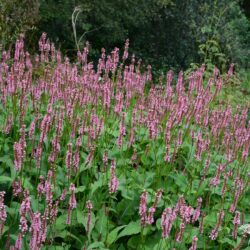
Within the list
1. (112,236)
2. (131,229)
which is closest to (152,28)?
(131,229)

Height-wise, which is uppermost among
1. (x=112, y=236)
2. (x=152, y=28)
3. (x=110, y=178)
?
(x=152, y=28)

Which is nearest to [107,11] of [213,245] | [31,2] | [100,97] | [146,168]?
[31,2]

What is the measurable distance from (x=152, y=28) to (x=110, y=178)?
35.9ft

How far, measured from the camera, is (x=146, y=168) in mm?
4285

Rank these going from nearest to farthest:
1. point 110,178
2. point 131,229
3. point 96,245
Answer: point 96,245 < point 110,178 < point 131,229

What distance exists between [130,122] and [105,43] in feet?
29.0

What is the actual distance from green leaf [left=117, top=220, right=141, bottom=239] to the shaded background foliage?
8.20 metres

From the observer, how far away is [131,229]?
11.1 ft

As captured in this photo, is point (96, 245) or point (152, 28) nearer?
point (96, 245)

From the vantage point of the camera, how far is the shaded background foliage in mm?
11974

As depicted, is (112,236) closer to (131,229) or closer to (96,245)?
(131,229)

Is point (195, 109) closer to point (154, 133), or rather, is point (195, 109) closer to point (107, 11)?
point (154, 133)

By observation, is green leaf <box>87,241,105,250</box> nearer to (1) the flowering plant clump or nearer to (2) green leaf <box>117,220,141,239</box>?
(1) the flowering plant clump

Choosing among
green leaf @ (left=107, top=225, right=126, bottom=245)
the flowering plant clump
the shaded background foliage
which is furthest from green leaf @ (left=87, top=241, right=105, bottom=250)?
the shaded background foliage
